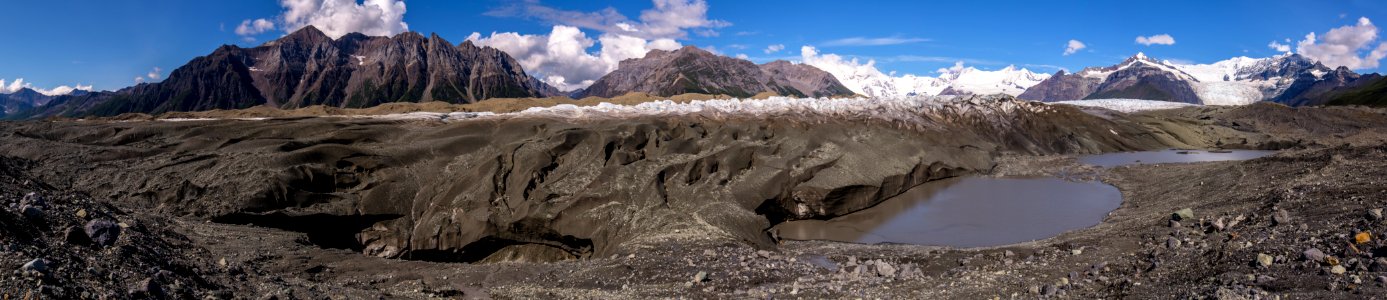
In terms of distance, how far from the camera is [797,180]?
28.0 metres

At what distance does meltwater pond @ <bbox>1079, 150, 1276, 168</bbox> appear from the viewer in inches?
1837

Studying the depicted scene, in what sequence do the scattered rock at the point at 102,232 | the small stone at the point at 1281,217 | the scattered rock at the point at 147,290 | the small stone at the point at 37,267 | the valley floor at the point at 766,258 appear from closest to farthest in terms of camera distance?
the small stone at the point at 37,267
the scattered rock at the point at 147,290
the valley floor at the point at 766,258
the scattered rock at the point at 102,232
the small stone at the point at 1281,217

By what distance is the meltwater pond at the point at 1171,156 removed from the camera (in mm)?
46656

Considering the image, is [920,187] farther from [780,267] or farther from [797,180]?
[780,267]

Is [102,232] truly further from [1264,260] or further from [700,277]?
[1264,260]

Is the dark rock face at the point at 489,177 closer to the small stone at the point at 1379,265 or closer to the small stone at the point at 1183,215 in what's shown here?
the small stone at the point at 1183,215

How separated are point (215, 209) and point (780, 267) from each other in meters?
17.9

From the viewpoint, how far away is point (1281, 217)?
45.0ft

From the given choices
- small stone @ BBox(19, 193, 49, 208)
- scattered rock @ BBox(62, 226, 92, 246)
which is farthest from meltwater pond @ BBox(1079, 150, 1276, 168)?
small stone @ BBox(19, 193, 49, 208)

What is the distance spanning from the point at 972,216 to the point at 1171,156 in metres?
35.5

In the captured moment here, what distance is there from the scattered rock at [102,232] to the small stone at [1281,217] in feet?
67.5

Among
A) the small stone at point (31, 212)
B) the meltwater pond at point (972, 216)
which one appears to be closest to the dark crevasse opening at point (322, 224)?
the small stone at point (31, 212)

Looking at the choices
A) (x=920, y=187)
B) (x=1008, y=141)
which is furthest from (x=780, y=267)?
(x=1008, y=141)

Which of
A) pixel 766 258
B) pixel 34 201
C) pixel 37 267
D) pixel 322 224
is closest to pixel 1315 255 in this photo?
pixel 766 258
